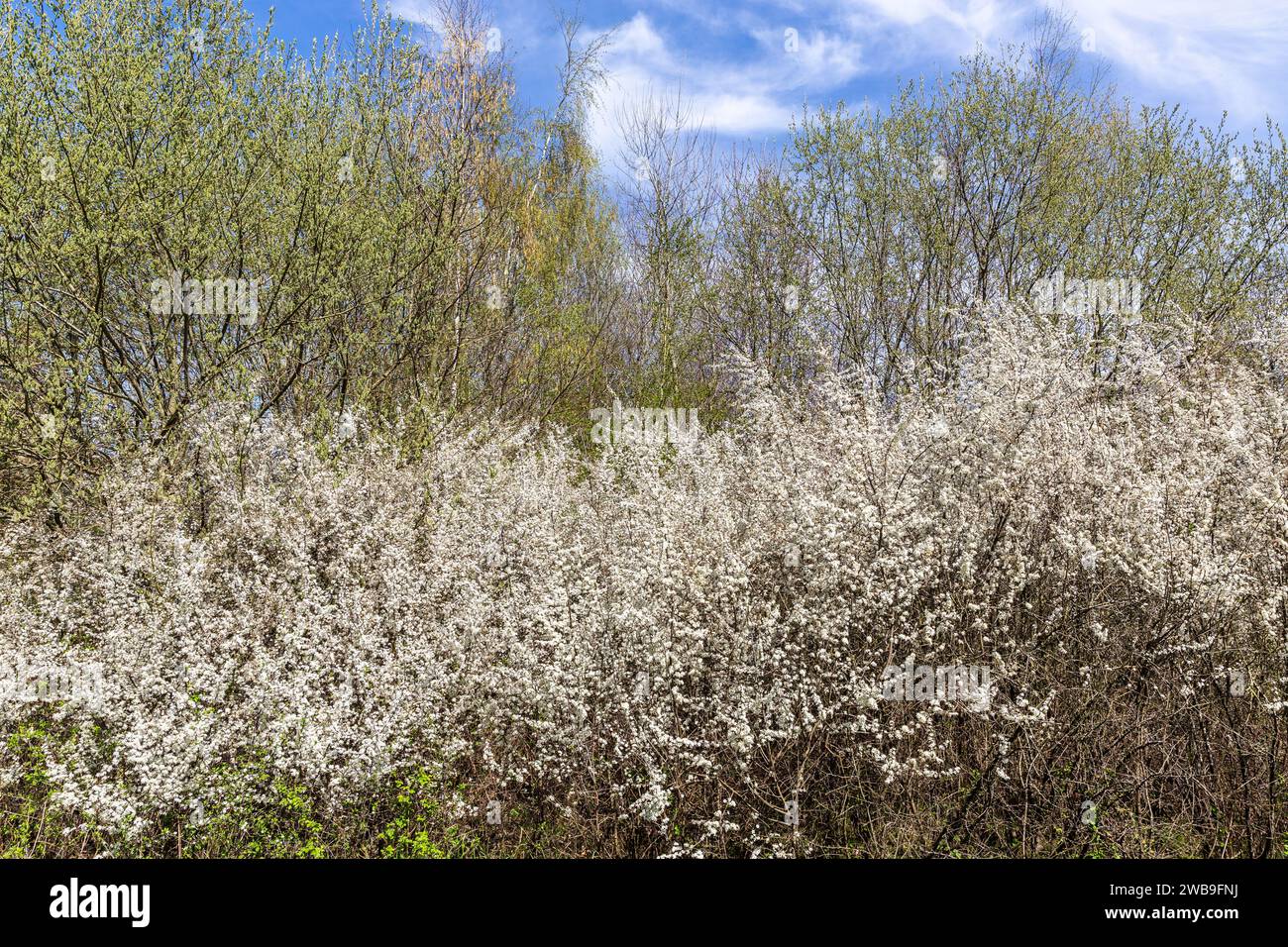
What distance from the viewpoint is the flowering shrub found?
3680mm

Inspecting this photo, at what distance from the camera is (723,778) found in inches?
153

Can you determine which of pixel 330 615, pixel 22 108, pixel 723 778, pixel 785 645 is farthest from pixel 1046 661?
pixel 22 108

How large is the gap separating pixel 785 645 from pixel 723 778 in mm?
723

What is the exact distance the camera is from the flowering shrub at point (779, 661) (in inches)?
145

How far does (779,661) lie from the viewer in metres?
4.10

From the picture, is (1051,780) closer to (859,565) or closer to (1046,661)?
(1046,661)
